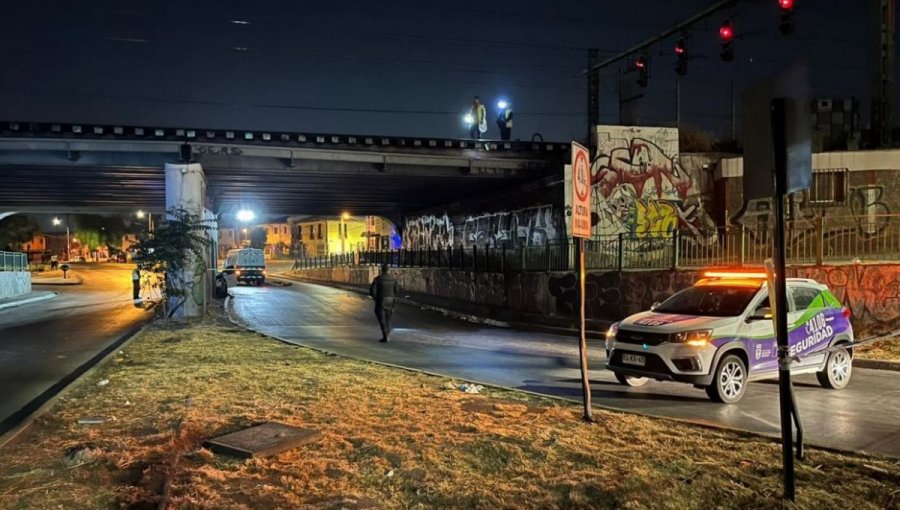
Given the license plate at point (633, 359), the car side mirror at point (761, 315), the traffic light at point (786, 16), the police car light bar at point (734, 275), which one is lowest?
the license plate at point (633, 359)

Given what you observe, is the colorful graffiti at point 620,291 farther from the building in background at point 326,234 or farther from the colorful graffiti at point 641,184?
the building in background at point 326,234

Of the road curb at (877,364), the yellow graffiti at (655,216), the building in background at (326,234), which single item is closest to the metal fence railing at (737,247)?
the yellow graffiti at (655,216)

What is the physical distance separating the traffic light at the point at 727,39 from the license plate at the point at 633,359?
34.3 ft

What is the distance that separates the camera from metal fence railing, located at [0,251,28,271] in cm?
3169

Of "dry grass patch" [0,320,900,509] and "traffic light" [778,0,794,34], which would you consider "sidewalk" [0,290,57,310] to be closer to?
"dry grass patch" [0,320,900,509]

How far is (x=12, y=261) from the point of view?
108 feet

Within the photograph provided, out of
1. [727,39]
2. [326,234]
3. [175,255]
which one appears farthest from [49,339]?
[326,234]

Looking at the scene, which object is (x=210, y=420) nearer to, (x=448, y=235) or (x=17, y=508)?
(x=17, y=508)

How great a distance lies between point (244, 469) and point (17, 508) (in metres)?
1.61

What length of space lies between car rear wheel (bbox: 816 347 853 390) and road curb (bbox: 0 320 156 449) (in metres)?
10.3

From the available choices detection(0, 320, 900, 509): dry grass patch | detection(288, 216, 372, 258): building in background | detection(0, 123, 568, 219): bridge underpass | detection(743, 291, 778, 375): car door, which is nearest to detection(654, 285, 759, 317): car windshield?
detection(743, 291, 778, 375): car door

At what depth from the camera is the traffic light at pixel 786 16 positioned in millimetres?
14109

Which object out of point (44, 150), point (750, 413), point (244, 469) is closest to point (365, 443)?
point (244, 469)

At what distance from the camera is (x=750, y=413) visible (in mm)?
7996
